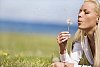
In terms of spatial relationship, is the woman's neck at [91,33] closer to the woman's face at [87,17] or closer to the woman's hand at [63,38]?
the woman's face at [87,17]

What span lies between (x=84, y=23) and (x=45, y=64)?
0.91 meters

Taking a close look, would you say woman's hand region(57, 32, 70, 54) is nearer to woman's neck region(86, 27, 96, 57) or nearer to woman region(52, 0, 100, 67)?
woman region(52, 0, 100, 67)

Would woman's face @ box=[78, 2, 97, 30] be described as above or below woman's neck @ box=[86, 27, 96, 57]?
above

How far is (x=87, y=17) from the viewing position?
4.82 metres

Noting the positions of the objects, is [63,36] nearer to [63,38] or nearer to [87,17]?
[63,38]

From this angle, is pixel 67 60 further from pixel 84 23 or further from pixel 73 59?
pixel 84 23

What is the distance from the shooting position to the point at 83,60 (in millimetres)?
5266

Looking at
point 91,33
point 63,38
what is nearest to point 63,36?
point 63,38

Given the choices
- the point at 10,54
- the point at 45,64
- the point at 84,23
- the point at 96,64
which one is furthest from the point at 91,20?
the point at 10,54

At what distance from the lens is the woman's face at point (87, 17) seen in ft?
15.8

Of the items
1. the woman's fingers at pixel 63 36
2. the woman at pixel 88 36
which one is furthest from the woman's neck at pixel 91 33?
the woman's fingers at pixel 63 36

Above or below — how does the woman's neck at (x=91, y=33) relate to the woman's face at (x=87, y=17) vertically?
below

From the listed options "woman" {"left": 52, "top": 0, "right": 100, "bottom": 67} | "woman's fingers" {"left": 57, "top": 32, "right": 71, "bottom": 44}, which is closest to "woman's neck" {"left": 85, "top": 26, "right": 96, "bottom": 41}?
"woman" {"left": 52, "top": 0, "right": 100, "bottom": 67}

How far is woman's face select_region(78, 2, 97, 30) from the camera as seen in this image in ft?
15.8
